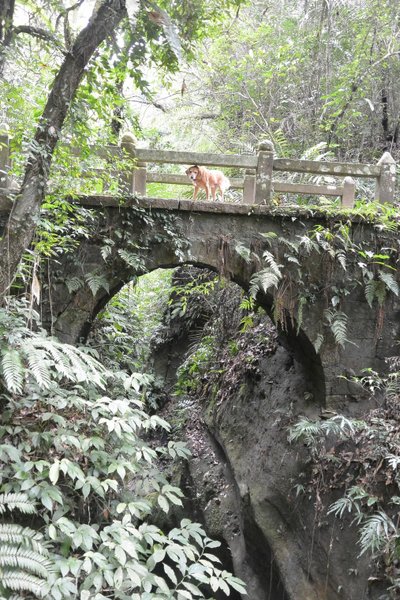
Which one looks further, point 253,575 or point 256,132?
point 256,132

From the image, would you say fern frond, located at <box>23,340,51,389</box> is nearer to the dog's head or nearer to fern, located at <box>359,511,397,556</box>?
fern, located at <box>359,511,397,556</box>

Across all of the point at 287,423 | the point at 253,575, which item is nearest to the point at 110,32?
the point at 287,423

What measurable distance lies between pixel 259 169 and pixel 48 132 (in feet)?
9.97

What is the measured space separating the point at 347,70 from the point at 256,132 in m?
2.71

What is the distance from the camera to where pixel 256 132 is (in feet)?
41.9

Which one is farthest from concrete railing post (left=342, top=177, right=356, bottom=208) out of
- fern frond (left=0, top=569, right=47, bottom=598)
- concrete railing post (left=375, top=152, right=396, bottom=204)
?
fern frond (left=0, top=569, right=47, bottom=598)

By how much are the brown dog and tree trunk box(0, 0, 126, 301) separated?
103 inches

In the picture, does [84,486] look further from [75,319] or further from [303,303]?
[303,303]

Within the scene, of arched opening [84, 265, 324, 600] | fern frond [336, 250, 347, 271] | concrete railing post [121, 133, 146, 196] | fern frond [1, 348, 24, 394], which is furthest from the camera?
arched opening [84, 265, 324, 600]

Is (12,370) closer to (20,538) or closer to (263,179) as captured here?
(20,538)

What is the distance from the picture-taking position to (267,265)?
6695mm

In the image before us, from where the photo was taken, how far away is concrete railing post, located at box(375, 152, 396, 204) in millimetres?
6852

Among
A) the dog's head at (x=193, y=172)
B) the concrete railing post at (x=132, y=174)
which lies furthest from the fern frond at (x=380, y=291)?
the concrete railing post at (x=132, y=174)

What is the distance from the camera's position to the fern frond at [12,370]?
3.82m
